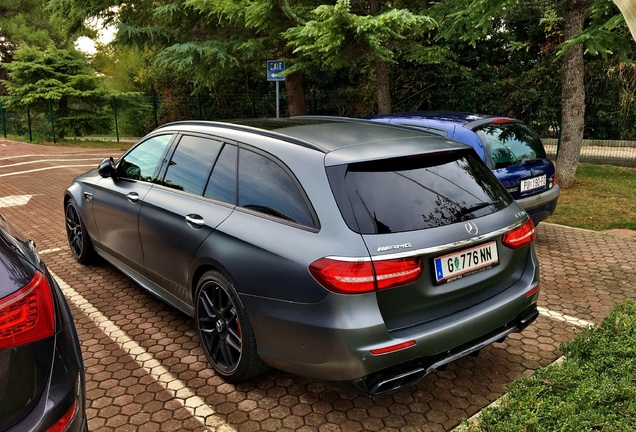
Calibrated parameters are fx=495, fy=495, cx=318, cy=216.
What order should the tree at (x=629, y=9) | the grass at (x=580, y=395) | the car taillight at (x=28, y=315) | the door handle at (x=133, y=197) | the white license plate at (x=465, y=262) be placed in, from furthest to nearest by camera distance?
the door handle at (x=133, y=197)
the tree at (x=629, y=9)
the white license plate at (x=465, y=262)
the grass at (x=580, y=395)
the car taillight at (x=28, y=315)

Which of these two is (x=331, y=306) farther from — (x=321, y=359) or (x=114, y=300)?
(x=114, y=300)

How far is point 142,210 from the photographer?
12.6ft

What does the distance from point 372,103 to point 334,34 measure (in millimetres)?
9381

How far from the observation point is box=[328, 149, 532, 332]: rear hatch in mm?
2473

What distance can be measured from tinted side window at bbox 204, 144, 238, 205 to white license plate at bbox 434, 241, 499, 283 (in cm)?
133

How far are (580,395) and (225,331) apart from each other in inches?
79.1

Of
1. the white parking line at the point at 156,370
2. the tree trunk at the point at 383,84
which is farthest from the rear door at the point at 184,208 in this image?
the tree trunk at the point at 383,84

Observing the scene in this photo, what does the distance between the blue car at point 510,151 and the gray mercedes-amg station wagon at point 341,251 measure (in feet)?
6.70

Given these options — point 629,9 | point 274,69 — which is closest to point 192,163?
point 629,9

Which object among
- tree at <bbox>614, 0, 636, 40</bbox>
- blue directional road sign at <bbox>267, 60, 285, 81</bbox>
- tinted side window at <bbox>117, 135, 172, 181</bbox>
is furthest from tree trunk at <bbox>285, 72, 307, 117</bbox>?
tree at <bbox>614, 0, 636, 40</bbox>

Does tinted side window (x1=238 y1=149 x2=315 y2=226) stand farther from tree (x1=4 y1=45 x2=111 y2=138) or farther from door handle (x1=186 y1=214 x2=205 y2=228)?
tree (x1=4 y1=45 x2=111 y2=138)

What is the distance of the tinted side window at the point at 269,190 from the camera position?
8.86ft

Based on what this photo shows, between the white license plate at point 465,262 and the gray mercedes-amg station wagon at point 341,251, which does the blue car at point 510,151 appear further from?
the white license plate at point 465,262

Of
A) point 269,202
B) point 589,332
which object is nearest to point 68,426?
point 269,202
